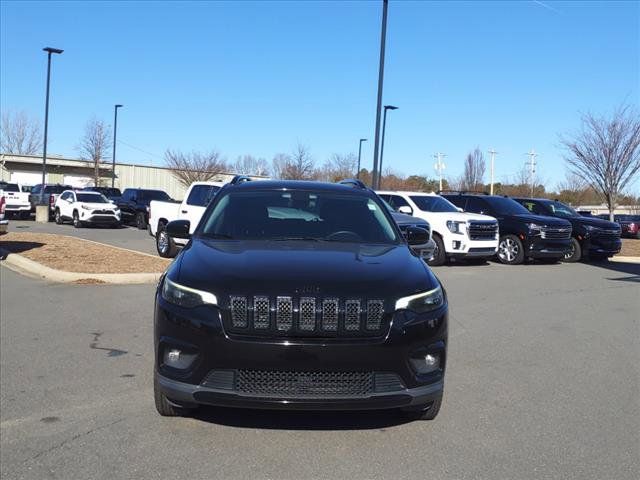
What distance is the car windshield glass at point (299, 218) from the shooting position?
15.9 ft

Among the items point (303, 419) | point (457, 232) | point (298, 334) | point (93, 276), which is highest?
point (457, 232)

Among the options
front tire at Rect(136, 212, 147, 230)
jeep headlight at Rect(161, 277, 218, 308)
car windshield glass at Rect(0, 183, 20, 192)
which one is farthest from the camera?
car windshield glass at Rect(0, 183, 20, 192)

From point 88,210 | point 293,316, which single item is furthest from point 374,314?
point 88,210

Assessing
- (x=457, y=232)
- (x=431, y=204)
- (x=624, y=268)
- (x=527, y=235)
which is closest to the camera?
(x=457, y=232)

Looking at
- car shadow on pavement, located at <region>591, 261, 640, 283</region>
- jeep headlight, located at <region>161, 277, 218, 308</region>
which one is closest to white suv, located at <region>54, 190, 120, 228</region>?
car shadow on pavement, located at <region>591, 261, 640, 283</region>

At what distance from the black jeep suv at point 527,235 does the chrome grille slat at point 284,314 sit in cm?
1328

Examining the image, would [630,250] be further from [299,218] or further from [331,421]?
[331,421]

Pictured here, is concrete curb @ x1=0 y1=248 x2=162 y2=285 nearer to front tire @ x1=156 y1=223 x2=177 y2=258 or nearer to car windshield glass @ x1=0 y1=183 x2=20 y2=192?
front tire @ x1=156 y1=223 x2=177 y2=258

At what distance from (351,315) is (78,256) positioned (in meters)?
11.0

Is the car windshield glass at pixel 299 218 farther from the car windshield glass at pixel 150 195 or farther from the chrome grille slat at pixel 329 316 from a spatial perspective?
the car windshield glass at pixel 150 195

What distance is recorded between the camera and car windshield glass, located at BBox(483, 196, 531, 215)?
54.5 feet

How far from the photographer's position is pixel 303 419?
422cm

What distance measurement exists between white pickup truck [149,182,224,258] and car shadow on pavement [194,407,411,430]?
9.57m

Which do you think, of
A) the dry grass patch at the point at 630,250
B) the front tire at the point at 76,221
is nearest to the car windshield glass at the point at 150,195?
the front tire at the point at 76,221
